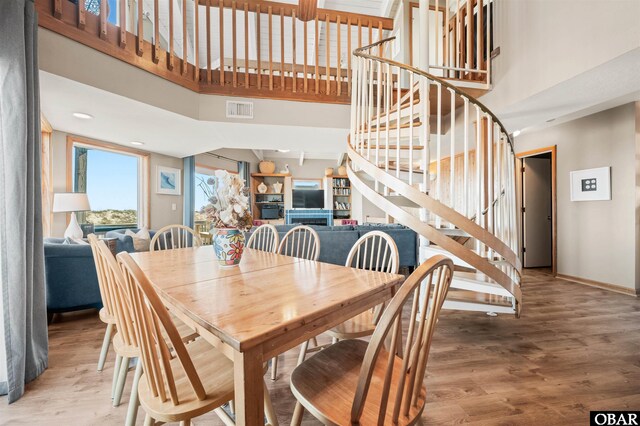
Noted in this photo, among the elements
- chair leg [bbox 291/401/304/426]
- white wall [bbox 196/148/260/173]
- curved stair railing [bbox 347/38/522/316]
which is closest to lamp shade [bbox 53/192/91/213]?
white wall [bbox 196/148/260/173]

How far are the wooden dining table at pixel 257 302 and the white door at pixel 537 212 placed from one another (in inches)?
191

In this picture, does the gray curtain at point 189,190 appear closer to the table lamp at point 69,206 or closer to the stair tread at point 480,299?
the table lamp at point 69,206

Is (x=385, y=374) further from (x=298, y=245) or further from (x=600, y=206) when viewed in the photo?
(x=600, y=206)

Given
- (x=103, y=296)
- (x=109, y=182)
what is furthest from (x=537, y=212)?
(x=109, y=182)

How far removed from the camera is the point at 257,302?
40.8 inches

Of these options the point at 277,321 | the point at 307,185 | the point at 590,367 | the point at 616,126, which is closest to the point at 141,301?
the point at 277,321

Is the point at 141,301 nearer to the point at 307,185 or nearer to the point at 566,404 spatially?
the point at 566,404

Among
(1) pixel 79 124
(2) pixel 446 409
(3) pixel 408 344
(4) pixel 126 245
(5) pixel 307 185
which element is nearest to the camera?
(3) pixel 408 344

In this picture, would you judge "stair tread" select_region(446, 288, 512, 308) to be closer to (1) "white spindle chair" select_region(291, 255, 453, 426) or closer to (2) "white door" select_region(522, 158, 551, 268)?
(1) "white spindle chair" select_region(291, 255, 453, 426)

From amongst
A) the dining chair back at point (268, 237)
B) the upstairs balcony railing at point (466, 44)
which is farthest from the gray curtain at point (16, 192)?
the upstairs balcony railing at point (466, 44)

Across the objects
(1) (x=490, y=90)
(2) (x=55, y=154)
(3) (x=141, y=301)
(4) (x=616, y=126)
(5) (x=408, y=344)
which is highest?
(1) (x=490, y=90)

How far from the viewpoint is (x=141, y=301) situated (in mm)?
853

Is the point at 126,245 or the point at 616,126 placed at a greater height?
the point at 616,126

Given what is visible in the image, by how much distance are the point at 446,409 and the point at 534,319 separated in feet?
6.03
